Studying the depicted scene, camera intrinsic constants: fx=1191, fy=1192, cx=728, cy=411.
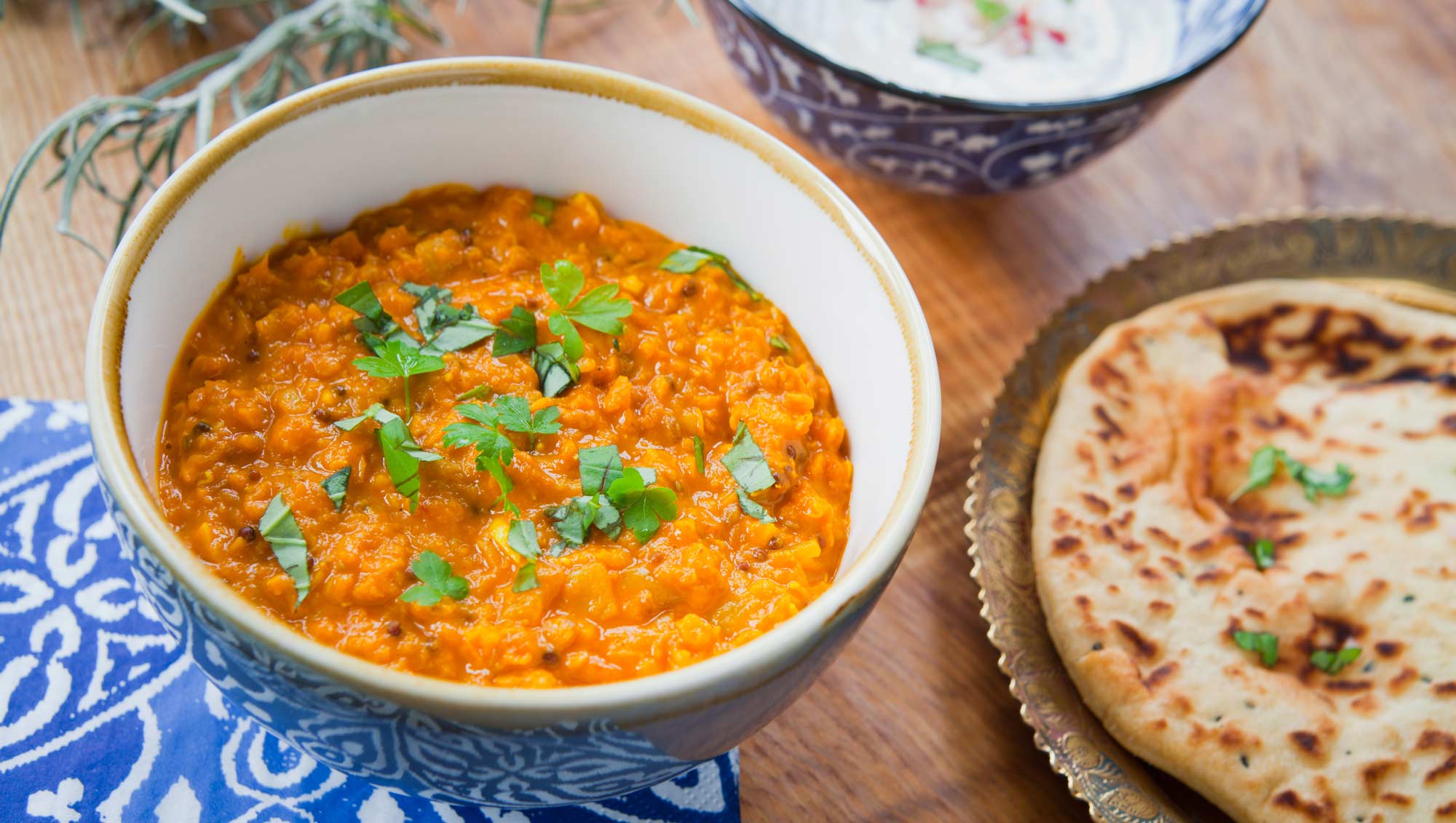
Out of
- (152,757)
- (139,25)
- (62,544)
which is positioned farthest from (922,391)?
(139,25)

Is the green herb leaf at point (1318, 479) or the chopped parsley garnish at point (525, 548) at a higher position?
the chopped parsley garnish at point (525, 548)

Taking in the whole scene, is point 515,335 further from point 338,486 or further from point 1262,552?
point 1262,552

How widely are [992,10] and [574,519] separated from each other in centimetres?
197

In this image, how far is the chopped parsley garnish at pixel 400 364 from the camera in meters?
1.90

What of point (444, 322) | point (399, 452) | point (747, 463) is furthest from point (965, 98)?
point (399, 452)

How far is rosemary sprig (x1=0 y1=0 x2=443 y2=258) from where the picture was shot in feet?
8.05

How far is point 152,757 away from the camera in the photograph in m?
1.94

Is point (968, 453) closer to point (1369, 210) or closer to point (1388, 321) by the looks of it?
point (1388, 321)

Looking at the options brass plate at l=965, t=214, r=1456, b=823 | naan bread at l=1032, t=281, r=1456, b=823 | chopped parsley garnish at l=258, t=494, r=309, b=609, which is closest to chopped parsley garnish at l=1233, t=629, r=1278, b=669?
naan bread at l=1032, t=281, r=1456, b=823

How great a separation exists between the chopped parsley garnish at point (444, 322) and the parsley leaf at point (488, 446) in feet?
0.61

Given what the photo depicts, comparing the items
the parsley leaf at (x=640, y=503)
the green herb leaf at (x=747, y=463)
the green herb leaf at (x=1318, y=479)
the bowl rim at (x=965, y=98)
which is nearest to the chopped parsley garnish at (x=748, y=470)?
the green herb leaf at (x=747, y=463)

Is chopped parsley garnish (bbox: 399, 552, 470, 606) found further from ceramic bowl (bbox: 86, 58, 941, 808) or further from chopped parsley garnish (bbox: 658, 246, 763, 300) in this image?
chopped parsley garnish (bbox: 658, 246, 763, 300)

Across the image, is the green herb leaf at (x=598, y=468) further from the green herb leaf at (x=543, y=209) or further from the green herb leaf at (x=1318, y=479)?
the green herb leaf at (x=1318, y=479)

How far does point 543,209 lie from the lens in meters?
2.29
